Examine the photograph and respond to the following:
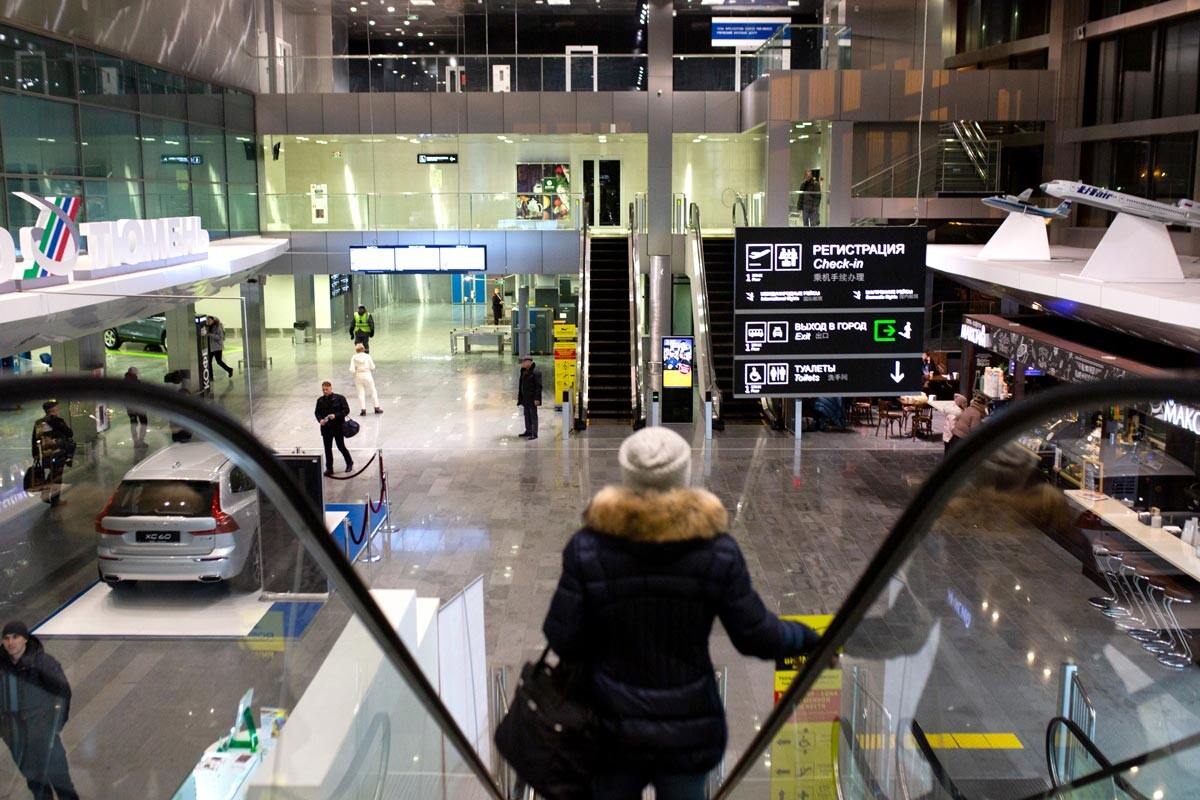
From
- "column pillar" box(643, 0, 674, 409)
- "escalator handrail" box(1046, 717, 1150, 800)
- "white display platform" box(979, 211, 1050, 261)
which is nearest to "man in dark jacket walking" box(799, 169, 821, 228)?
"column pillar" box(643, 0, 674, 409)

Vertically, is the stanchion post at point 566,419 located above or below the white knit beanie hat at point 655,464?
below

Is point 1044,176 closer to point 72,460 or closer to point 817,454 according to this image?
point 817,454

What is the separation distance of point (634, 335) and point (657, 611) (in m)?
19.0

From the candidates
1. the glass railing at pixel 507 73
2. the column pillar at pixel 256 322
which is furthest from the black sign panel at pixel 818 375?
the column pillar at pixel 256 322

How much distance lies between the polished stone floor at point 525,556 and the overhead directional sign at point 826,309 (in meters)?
1.46

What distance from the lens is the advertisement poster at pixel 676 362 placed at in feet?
64.6

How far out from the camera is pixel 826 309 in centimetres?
1216

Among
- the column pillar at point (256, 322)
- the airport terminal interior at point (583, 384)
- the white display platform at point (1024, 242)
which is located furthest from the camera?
the column pillar at point (256, 322)

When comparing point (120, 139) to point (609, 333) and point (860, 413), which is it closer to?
point (609, 333)

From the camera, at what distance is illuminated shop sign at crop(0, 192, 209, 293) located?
10930 mm

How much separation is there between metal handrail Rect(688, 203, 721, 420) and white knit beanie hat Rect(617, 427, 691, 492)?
55.1 ft

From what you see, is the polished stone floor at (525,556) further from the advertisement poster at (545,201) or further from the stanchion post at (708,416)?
the advertisement poster at (545,201)

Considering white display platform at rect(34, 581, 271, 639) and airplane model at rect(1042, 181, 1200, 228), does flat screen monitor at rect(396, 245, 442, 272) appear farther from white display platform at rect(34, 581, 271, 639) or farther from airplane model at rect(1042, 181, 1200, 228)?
white display platform at rect(34, 581, 271, 639)

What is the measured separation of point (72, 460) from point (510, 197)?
2093 cm
